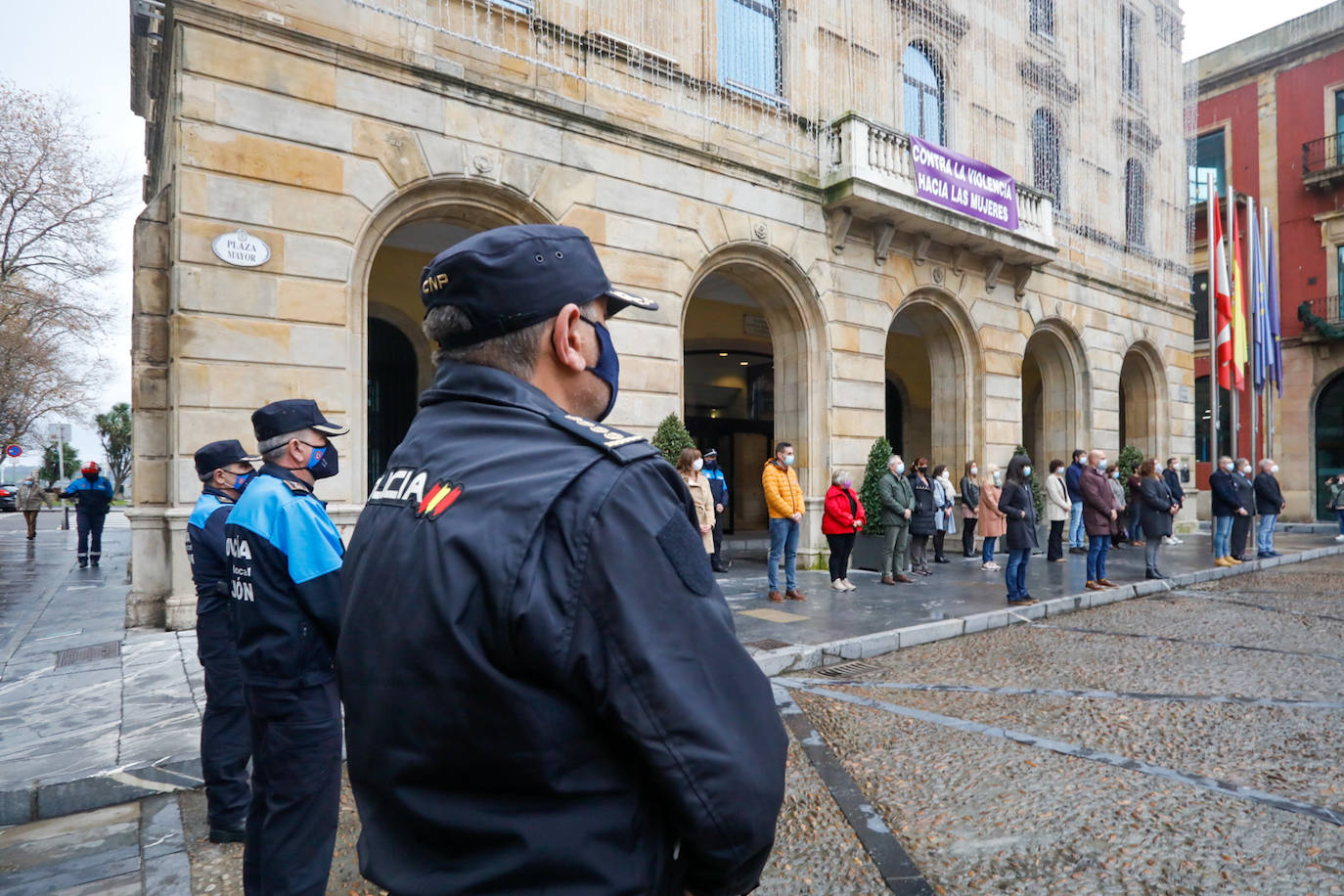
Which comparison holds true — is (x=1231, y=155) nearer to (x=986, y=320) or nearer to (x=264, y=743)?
(x=986, y=320)

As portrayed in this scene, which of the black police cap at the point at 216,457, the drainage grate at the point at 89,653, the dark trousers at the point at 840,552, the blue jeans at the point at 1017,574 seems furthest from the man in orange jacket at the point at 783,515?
the drainage grate at the point at 89,653

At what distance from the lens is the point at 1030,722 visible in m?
4.78

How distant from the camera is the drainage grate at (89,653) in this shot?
6.68 meters

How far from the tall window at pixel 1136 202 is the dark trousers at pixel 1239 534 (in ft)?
27.7

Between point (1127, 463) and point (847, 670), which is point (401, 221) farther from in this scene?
point (1127, 463)

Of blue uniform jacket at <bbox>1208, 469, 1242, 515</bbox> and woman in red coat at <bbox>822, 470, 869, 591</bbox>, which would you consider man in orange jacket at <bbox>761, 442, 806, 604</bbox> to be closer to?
woman in red coat at <bbox>822, 470, 869, 591</bbox>

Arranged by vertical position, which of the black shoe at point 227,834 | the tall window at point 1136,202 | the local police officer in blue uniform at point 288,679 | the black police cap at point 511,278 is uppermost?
the tall window at point 1136,202

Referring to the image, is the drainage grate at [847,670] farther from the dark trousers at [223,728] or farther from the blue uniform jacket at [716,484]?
the blue uniform jacket at [716,484]

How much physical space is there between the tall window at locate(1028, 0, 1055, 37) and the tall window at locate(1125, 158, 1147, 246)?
4133 mm

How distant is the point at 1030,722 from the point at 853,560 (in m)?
7.94

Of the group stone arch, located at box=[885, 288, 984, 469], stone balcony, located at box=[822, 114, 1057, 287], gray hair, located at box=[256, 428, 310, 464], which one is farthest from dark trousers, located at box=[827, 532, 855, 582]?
gray hair, located at box=[256, 428, 310, 464]

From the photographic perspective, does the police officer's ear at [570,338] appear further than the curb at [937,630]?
No

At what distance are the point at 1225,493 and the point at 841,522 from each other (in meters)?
7.18

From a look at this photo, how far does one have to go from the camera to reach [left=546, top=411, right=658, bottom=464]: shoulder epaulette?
45.7 inches
